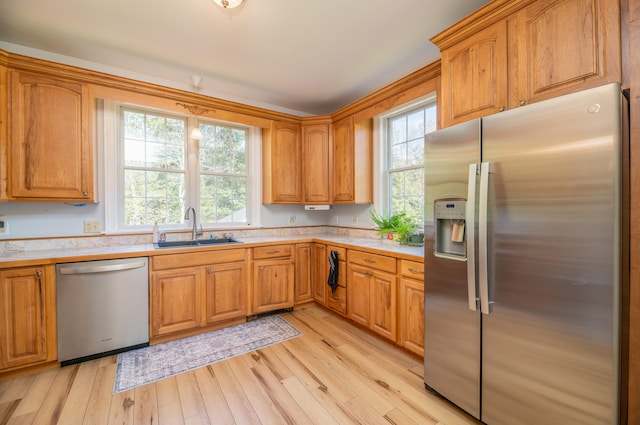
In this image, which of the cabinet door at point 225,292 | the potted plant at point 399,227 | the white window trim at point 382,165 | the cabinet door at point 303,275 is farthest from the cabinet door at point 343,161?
the cabinet door at point 225,292

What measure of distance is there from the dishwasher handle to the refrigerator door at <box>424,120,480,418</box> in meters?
2.45

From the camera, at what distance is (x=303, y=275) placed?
11.3 ft

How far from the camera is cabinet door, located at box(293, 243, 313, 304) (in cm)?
340

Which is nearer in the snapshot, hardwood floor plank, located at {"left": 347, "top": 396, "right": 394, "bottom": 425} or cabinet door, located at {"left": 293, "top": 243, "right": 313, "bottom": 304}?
hardwood floor plank, located at {"left": 347, "top": 396, "right": 394, "bottom": 425}

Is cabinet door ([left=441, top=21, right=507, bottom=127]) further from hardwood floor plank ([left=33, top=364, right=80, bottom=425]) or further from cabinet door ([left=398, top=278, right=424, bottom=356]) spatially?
hardwood floor plank ([left=33, top=364, right=80, bottom=425])

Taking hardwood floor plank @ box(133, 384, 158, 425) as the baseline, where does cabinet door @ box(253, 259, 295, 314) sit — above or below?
above

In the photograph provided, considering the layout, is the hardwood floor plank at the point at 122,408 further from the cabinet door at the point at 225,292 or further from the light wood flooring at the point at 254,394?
the cabinet door at the point at 225,292

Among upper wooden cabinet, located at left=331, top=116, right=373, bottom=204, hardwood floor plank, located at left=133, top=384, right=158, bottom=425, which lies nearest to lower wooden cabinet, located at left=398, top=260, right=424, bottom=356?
upper wooden cabinet, located at left=331, top=116, right=373, bottom=204

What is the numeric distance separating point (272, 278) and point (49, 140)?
7.91 ft

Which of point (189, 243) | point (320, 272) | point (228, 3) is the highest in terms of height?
point (228, 3)

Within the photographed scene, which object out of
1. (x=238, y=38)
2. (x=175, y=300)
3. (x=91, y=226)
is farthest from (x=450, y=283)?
(x=91, y=226)

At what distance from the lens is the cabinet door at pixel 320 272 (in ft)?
11.0

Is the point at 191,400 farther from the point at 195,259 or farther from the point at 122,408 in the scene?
the point at 195,259

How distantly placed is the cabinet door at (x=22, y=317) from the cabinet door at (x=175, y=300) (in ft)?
2.41
